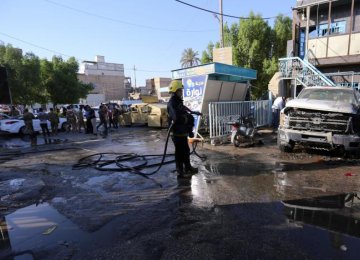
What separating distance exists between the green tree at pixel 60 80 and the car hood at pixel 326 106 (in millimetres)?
30648

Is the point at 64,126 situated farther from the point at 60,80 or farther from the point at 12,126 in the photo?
the point at 60,80

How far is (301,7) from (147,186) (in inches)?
685

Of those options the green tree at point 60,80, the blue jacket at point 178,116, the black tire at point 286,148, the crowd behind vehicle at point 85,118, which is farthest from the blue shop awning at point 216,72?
the green tree at point 60,80

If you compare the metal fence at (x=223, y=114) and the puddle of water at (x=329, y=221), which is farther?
the metal fence at (x=223, y=114)

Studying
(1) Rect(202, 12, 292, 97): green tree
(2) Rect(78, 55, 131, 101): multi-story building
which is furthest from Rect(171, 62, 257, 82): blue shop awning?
(2) Rect(78, 55, 131, 101): multi-story building

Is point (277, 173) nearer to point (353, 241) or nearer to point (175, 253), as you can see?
point (353, 241)

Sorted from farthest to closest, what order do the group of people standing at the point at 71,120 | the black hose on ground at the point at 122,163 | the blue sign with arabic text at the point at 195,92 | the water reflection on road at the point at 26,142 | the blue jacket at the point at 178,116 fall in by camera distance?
the group of people standing at the point at 71,120, the water reflection on road at the point at 26,142, the blue sign with arabic text at the point at 195,92, the black hose on ground at the point at 122,163, the blue jacket at the point at 178,116

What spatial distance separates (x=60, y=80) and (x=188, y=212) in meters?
33.1

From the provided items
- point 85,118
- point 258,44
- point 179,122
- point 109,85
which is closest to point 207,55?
point 258,44

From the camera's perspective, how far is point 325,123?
7.33 metres

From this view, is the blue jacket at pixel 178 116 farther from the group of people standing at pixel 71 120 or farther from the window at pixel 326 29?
the window at pixel 326 29

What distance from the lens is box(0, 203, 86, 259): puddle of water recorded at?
11.4ft

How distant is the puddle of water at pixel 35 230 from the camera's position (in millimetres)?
3482

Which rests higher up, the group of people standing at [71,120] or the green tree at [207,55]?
the green tree at [207,55]
